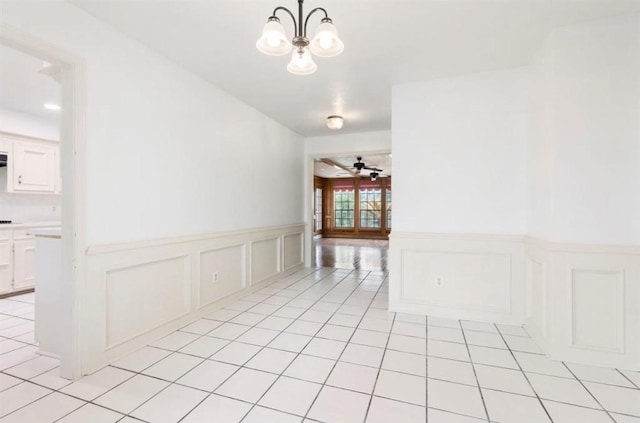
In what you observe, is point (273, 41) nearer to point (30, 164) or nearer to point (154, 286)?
point (154, 286)

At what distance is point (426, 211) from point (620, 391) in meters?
1.92

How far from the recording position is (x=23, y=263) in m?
3.93

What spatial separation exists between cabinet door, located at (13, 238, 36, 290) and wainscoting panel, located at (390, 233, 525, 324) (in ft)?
15.2

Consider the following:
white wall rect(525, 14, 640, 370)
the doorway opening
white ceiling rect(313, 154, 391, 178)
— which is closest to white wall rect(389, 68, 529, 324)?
white wall rect(525, 14, 640, 370)

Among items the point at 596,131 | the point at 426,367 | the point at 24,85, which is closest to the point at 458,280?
the point at 426,367

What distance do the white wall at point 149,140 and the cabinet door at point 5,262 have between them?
110 inches

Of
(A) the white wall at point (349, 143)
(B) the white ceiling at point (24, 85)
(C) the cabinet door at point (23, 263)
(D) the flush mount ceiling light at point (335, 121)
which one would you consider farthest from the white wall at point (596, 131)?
(C) the cabinet door at point (23, 263)

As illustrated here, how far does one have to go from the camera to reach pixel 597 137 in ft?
7.16

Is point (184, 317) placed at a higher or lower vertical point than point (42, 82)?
lower

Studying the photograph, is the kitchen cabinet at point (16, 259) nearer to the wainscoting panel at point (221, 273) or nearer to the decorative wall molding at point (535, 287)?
the wainscoting panel at point (221, 273)

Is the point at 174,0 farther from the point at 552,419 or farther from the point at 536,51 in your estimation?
the point at 552,419

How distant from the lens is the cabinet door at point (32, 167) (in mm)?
4031

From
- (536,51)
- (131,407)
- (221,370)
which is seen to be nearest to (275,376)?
(221,370)

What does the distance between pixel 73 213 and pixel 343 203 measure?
10802mm
